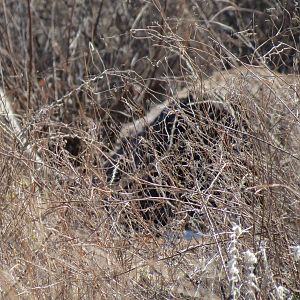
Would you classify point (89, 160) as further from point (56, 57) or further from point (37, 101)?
point (56, 57)

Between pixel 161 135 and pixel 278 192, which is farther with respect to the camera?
pixel 161 135

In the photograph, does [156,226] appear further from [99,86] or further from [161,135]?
[99,86]

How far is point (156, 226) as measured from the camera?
5.36 meters

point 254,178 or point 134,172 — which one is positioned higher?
point 254,178

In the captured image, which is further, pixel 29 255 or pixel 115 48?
pixel 115 48

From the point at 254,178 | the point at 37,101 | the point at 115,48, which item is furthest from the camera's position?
the point at 115,48

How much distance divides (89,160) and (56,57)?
4.86 meters

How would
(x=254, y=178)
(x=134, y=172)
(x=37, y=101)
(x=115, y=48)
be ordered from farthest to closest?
1. (x=115, y=48)
2. (x=37, y=101)
3. (x=134, y=172)
4. (x=254, y=178)

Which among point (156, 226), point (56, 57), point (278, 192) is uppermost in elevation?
point (278, 192)

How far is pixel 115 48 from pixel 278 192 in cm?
543

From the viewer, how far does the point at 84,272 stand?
4.67 meters

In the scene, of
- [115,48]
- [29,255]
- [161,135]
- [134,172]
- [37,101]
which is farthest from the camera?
[115,48]

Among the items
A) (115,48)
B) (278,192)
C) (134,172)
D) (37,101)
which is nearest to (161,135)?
(134,172)

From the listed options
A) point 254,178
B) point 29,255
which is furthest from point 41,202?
point 254,178
